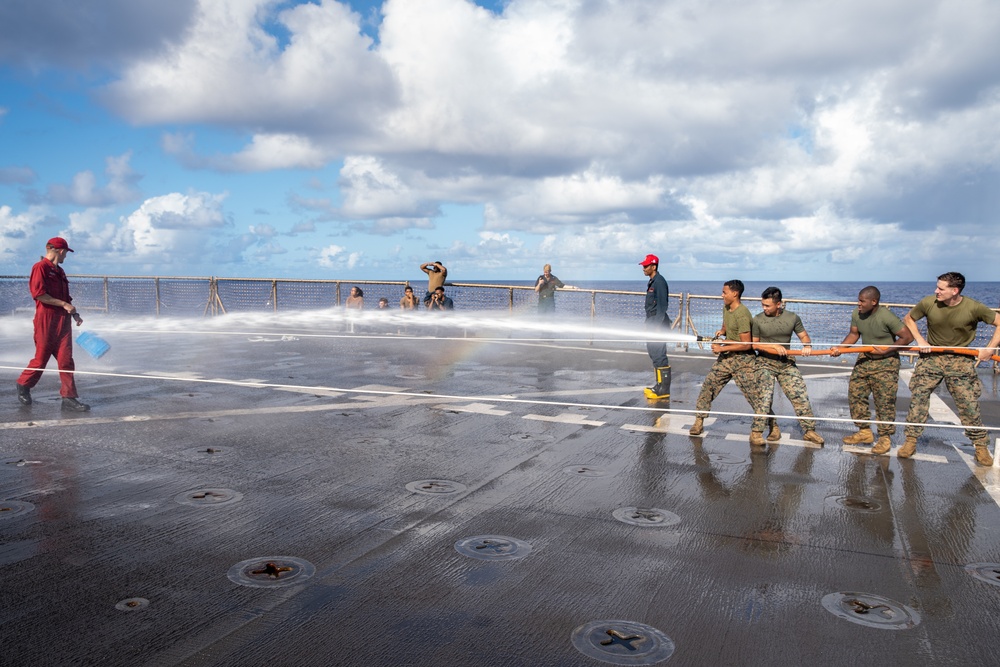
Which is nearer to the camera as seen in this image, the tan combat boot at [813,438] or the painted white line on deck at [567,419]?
the tan combat boot at [813,438]

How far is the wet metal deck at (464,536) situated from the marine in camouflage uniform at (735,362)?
1.36ft

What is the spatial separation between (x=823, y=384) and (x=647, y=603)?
937 cm

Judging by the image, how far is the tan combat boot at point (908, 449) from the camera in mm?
6888

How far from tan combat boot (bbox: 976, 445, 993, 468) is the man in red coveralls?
938 centimetres

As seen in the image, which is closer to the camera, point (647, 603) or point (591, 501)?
point (647, 603)

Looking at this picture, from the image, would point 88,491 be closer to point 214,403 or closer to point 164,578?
point 164,578

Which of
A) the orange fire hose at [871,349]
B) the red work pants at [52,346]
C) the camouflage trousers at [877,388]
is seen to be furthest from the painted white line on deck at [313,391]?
the camouflage trousers at [877,388]

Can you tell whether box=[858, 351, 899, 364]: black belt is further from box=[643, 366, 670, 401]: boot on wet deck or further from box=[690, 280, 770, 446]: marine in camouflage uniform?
box=[643, 366, 670, 401]: boot on wet deck

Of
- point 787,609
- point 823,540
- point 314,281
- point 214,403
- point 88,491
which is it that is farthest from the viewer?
point 314,281

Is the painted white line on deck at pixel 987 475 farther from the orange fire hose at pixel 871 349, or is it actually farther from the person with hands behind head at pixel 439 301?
the person with hands behind head at pixel 439 301

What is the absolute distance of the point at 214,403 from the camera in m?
8.92

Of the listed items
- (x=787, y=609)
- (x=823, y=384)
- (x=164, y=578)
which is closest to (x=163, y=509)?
(x=164, y=578)

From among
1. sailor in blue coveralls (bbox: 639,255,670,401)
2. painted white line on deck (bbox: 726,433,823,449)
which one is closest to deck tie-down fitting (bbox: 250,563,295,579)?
painted white line on deck (bbox: 726,433,823,449)

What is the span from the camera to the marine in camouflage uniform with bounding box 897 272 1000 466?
671cm
